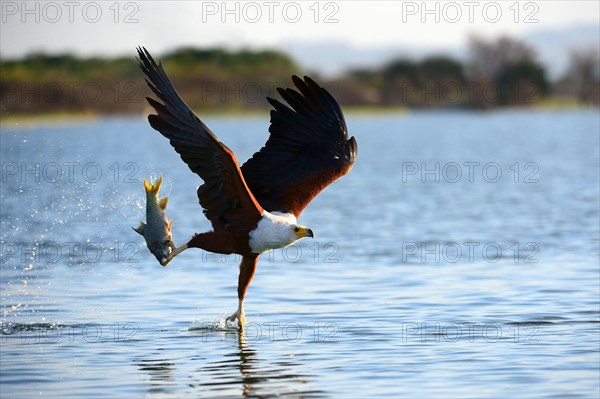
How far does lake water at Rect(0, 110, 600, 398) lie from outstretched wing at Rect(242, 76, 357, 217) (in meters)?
1.24

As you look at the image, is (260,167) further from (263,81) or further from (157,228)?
(263,81)

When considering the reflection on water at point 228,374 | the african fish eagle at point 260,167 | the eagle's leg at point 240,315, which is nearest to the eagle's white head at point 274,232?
the african fish eagle at point 260,167

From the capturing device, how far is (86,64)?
114250mm

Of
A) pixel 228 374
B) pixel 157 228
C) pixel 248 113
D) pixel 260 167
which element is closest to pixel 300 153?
pixel 260 167

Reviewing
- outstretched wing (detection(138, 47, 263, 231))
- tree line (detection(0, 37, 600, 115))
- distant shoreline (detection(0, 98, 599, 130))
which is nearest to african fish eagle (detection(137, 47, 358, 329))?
outstretched wing (detection(138, 47, 263, 231))

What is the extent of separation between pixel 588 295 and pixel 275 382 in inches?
189

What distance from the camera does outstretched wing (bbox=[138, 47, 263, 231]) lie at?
34.5 ft

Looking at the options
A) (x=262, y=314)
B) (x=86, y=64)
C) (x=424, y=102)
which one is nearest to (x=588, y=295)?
(x=262, y=314)

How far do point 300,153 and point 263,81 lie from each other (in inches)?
3784

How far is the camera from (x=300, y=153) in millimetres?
12523

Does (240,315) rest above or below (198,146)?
below

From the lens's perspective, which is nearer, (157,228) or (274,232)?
(274,232)

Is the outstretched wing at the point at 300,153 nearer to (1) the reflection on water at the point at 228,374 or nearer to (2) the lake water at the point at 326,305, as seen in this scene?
(2) the lake water at the point at 326,305

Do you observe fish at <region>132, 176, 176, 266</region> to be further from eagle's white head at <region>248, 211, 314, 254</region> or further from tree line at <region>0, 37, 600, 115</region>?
tree line at <region>0, 37, 600, 115</region>
